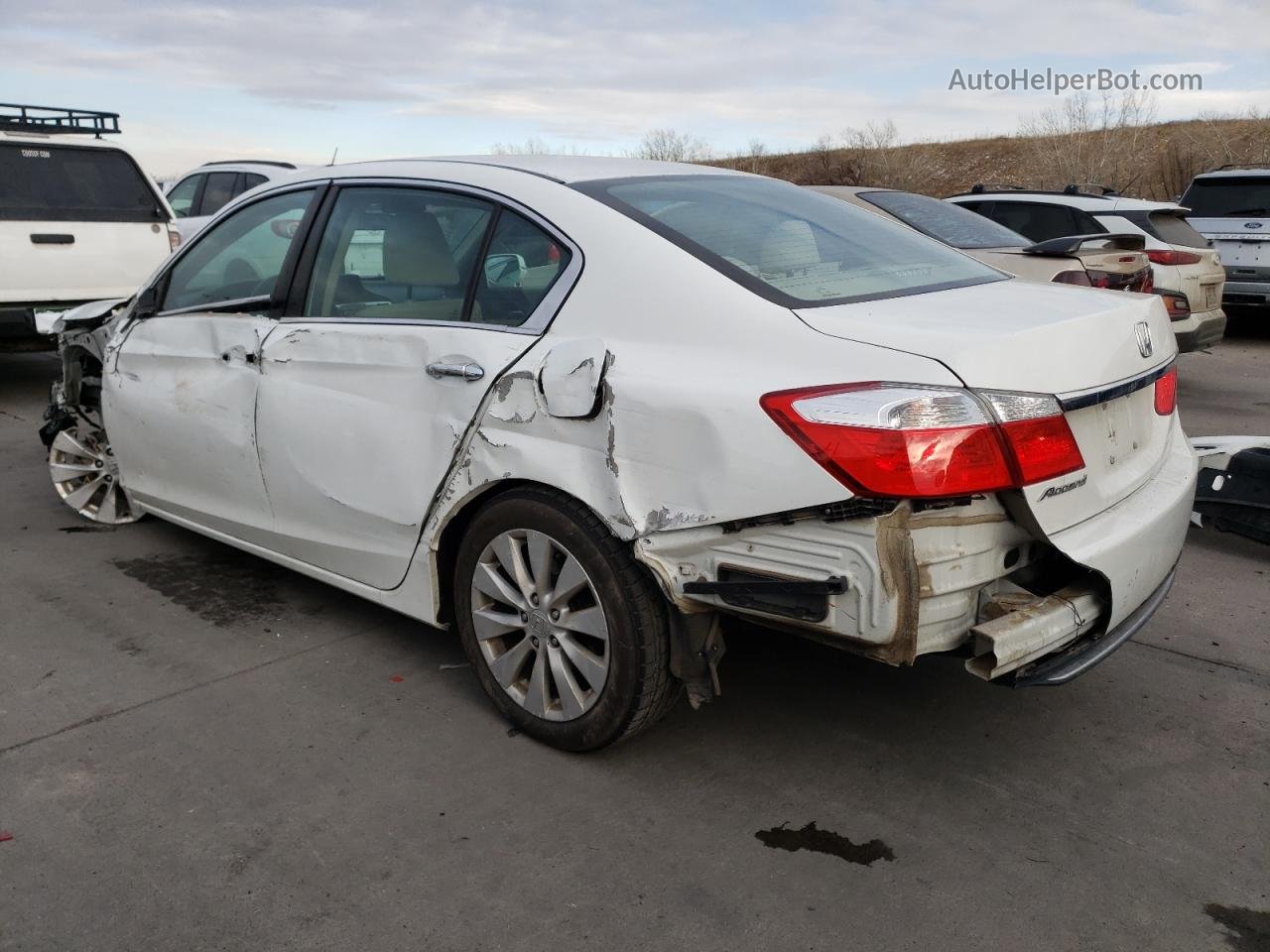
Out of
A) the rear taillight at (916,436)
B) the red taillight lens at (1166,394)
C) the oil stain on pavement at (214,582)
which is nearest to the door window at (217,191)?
the oil stain on pavement at (214,582)

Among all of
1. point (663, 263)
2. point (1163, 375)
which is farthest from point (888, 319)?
point (1163, 375)

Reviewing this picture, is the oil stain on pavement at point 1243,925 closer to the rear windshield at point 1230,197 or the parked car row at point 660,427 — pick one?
the parked car row at point 660,427

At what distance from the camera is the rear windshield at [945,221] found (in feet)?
26.2

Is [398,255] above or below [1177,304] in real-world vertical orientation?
above

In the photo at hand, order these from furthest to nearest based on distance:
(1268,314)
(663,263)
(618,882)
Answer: (1268,314) → (663,263) → (618,882)

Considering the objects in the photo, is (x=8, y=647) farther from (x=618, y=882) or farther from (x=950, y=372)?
(x=950, y=372)

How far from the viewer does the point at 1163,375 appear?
3279 mm

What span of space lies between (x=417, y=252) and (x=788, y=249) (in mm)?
1193

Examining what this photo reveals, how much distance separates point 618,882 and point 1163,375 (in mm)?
2126

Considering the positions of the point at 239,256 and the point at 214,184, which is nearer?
the point at 239,256

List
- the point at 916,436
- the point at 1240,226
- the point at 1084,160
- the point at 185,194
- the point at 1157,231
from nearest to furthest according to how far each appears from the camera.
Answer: the point at 916,436 < the point at 1157,231 < the point at 1240,226 < the point at 185,194 < the point at 1084,160

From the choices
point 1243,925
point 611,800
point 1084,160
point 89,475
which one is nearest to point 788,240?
point 611,800

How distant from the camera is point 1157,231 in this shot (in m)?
9.35

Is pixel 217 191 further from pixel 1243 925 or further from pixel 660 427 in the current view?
pixel 1243 925
